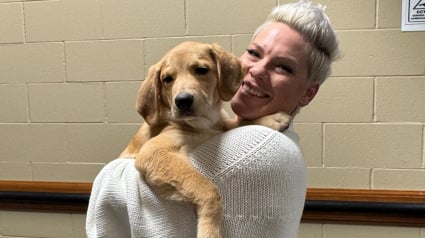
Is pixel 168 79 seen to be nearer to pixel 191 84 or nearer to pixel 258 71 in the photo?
pixel 191 84

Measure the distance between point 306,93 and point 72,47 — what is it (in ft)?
4.48

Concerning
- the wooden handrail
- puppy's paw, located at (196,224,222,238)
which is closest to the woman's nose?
puppy's paw, located at (196,224,222,238)

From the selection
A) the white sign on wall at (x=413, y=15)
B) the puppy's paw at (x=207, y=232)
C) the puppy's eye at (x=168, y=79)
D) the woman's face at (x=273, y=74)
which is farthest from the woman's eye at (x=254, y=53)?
the white sign on wall at (x=413, y=15)

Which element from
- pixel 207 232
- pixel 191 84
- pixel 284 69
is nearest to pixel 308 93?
pixel 284 69

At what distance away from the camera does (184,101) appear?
1.18 m

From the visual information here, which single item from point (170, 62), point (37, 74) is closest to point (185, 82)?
point (170, 62)

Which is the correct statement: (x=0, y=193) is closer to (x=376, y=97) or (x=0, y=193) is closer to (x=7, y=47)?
(x=7, y=47)

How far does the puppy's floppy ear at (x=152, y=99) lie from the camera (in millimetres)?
1291

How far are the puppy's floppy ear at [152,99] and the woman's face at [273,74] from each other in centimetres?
23

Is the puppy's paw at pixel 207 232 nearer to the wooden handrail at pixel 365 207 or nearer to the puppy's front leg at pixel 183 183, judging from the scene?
the puppy's front leg at pixel 183 183

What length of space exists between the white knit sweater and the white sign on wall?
3.95ft

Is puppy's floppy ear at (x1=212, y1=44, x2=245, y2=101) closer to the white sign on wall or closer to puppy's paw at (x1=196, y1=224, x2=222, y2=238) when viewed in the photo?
puppy's paw at (x1=196, y1=224, x2=222, y2=238)

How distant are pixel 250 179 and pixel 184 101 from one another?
0.30 meters

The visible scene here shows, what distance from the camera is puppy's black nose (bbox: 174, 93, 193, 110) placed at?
46.2 inches
